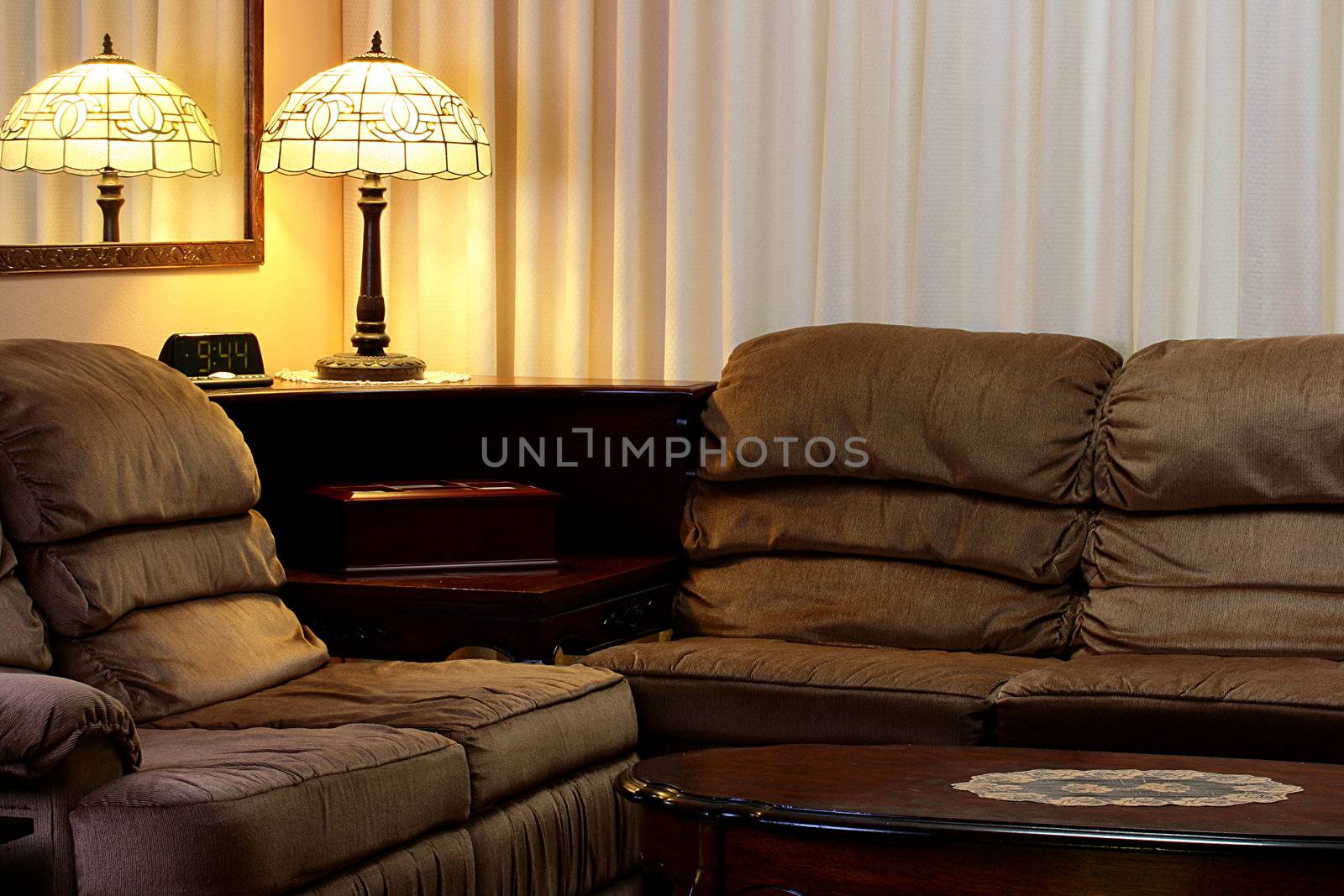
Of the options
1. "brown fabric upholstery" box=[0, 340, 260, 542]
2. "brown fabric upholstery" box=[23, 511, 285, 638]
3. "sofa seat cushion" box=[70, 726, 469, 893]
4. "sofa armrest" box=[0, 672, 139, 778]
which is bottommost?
"sofa seat cushion" box=[70, 726, 469, 893]

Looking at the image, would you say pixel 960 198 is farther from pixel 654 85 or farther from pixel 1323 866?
pixel 1323 866

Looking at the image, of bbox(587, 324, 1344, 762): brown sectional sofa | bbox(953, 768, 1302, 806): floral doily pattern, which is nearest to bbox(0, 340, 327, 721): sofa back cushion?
bbox(587, 324, 1344, 762): brown sectional sofa

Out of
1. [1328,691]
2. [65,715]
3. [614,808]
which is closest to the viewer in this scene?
[65,715]

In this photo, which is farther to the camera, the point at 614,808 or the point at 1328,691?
the point at 614,808

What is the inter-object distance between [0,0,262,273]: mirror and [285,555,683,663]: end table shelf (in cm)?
75

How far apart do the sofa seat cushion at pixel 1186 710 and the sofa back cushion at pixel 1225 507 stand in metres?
0.18

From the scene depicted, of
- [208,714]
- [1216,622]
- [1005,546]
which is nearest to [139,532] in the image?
[208,714]

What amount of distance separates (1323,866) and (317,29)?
2.88 metres

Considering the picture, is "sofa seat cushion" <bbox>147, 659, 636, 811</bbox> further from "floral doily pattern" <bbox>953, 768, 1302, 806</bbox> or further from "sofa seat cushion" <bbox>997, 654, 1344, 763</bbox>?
"floral doily pattern" <bbox>953, 768, 1302, 806</bbox>

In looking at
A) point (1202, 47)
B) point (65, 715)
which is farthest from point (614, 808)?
point (1202, 47)

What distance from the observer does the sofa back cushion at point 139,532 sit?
8.20 ft

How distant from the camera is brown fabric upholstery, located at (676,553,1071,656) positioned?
10.00 ft

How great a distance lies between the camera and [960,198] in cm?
346

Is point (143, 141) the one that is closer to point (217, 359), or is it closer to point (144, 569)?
point (217, 359)
